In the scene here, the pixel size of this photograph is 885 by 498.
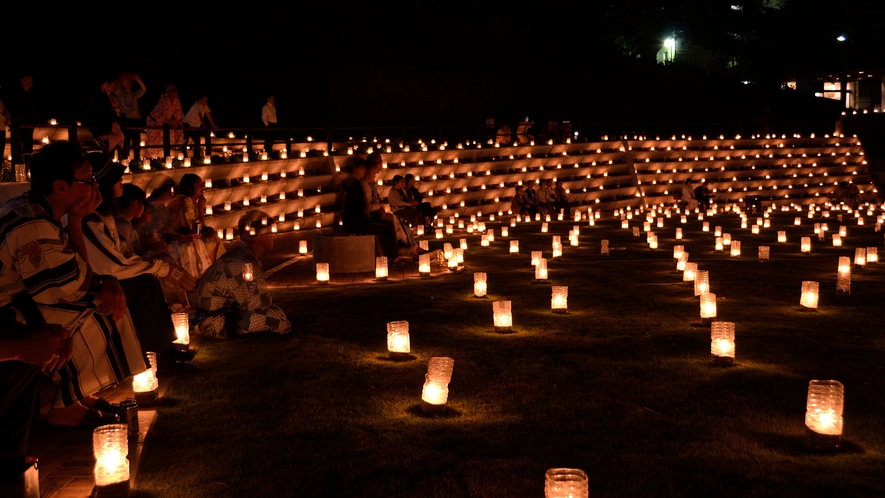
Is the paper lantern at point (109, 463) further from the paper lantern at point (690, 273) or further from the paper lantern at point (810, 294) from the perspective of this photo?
the paper lantern at point (690, 273)

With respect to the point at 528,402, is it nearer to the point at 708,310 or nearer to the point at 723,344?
the point at 723,344

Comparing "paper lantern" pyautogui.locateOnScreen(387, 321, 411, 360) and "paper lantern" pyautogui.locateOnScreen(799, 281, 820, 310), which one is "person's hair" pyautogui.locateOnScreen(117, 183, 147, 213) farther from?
"paper lantern" pyautogui.locateOnScreen(799, 281, 820, 310)

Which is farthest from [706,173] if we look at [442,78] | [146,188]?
[146,188]

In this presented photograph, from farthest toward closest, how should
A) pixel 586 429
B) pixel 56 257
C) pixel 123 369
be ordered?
pixel 586 429 → pixel 123 369 → pixel 56 257

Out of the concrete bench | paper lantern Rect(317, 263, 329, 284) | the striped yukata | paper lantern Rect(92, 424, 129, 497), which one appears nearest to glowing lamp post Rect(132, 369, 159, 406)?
the striped yukata

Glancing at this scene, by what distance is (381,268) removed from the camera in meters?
12.4

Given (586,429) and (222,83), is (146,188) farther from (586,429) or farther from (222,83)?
(222,83)

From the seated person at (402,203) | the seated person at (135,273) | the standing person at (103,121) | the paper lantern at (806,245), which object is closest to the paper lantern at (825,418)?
the seated person at (135,273)

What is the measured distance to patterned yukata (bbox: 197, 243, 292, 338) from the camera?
8.34 m

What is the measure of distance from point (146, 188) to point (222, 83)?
55.6ft

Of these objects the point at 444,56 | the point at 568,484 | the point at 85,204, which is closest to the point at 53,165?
the point at 85,204

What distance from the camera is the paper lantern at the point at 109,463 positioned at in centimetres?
468

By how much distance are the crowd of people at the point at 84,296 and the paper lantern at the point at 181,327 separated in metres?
0.19

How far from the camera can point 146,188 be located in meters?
15.2
